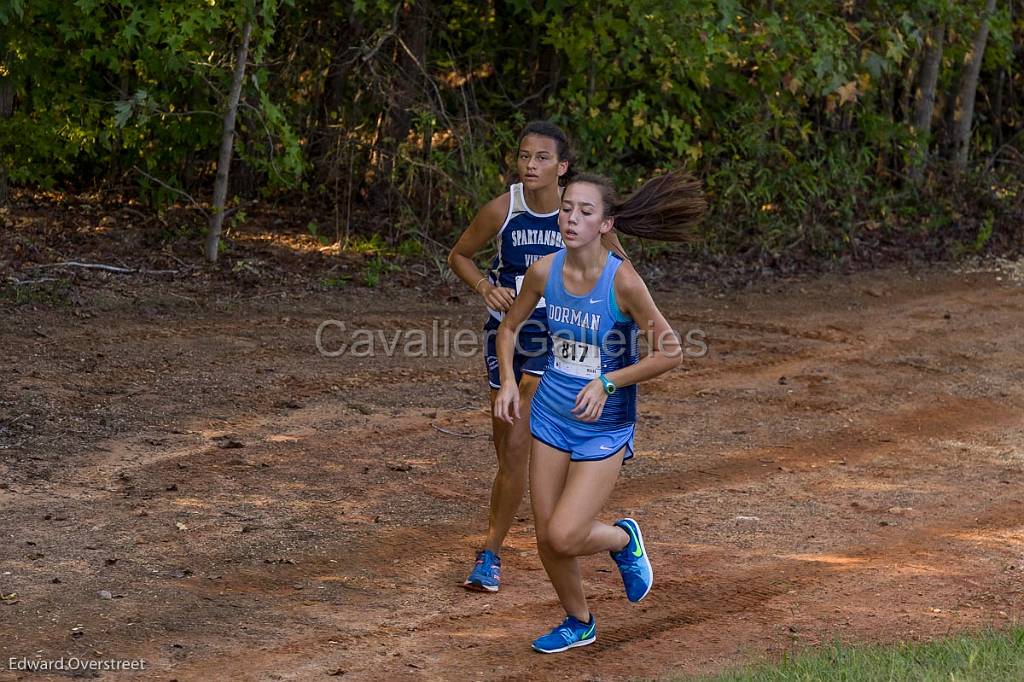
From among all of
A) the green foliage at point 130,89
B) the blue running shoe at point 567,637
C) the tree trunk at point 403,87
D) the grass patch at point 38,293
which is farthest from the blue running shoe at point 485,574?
the tree trunk at point 403,87

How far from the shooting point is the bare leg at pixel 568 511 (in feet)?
15.9

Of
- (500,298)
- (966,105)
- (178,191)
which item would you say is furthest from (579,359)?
(966,105)

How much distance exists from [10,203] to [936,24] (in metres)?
10.3

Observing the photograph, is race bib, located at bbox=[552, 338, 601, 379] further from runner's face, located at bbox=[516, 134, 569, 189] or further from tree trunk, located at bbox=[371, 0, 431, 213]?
tree trunk, located at bbox=[371, 0, 431, 213]

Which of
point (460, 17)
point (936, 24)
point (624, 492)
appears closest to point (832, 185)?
point (936, 24)

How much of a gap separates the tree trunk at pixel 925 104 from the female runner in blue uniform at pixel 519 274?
35.2 feet

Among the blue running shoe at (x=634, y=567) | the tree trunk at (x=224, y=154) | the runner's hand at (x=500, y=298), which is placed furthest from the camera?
the tree trunk at (x=224, y=154)

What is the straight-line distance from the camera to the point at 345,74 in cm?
1354

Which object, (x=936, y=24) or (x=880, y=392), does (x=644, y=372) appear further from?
(x=936, y=24)

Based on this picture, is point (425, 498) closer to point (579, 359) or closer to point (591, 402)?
point (579, 359)

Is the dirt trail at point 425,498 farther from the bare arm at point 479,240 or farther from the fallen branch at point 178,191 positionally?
the fallen branch at point 178,191

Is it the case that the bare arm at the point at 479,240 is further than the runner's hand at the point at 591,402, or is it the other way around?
the bare arm at the point at 479,240

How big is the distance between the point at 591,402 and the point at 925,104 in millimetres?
12464

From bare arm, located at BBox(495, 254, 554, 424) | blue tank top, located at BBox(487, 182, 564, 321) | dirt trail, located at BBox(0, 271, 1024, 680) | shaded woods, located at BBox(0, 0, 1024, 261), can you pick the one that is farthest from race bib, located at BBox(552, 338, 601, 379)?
shaded woods, located at BBox(0, 0, 1024, 261)
